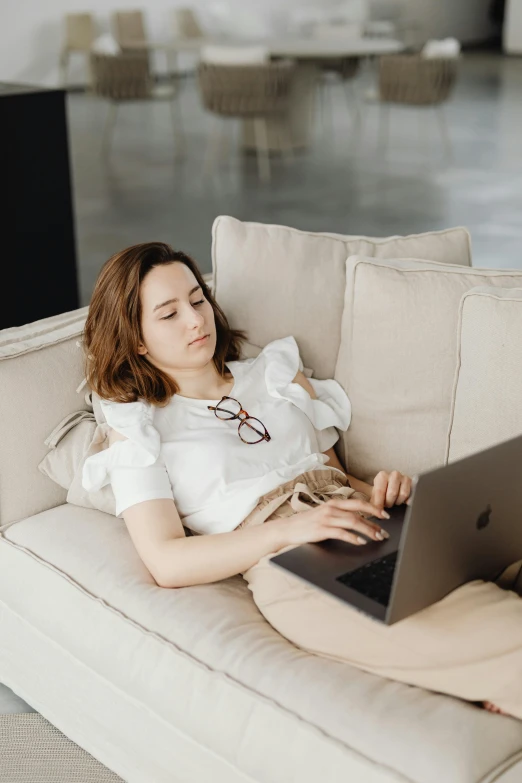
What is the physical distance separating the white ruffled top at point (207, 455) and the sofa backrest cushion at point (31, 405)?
0.46ft

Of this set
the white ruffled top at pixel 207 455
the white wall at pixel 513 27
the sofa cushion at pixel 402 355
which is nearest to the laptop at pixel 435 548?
the white ruffled top at pixel 207 455

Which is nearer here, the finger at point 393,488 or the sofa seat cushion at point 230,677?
the sofa seat cushion at point 230,677

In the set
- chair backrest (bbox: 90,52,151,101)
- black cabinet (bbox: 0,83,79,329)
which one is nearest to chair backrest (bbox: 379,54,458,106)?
chair backrest (bbox: 90,52,151,101)

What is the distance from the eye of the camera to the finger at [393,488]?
158cm

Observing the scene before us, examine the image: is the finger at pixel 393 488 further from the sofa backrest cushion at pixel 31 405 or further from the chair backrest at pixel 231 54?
the chair backrest at pixel 231 54

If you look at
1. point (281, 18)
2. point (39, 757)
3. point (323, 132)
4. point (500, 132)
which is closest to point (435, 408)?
point (39, 757)

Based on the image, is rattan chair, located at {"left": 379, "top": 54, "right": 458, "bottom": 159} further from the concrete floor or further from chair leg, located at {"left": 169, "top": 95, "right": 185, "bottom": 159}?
chair leg, located at {"left": 169, "top": 95, "right": 185, "bottom": 159}

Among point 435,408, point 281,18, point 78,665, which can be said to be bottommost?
point 78,665

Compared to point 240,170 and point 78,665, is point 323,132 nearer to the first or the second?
point 240,170

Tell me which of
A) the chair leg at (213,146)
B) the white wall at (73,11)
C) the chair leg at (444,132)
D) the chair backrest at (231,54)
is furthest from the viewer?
the chair leg at (444,132)

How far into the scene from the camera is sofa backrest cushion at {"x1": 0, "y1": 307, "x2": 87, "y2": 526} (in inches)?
70.6

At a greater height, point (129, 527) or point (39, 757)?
point (129, 527)

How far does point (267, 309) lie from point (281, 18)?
3.48 metres

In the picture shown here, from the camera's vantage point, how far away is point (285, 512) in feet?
5.50
